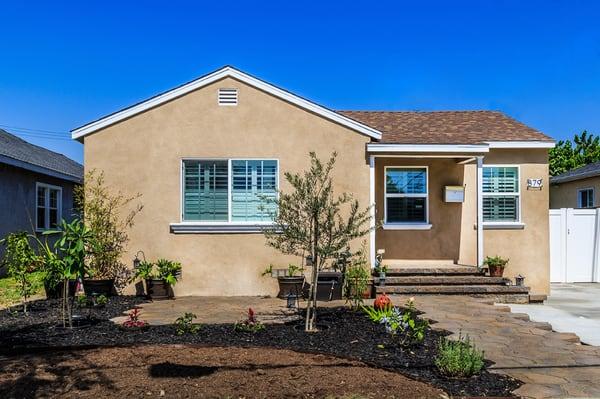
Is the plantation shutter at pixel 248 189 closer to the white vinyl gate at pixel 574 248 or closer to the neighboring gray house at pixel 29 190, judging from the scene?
the neighboring gray house at pixel 29 190

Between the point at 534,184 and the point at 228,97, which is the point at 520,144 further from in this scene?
the point at 228,97

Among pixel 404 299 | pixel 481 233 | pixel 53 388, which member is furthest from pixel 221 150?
pixel 53 388

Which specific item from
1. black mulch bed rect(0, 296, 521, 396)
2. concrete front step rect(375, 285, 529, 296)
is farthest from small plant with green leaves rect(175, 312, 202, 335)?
concrete front step rect(375, 285, 529, 296)

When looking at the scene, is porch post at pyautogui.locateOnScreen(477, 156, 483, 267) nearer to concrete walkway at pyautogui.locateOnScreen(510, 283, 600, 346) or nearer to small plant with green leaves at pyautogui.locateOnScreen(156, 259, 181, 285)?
concrete walkway at pyautogui.locateOnScreen(510, 283, 600, 346)

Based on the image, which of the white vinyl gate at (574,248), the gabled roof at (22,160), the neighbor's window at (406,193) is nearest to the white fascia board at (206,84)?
the neighbor's window at (406,193)

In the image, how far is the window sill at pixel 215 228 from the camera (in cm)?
1040

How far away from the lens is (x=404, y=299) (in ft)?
31.4

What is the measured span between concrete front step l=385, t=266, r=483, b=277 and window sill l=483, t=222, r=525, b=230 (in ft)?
4.05

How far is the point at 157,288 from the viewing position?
10.0 m

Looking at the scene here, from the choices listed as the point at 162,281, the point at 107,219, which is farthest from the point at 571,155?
the point at 107,219

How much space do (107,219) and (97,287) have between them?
1.38m

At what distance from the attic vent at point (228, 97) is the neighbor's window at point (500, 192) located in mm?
5946

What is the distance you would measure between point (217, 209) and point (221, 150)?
4.01ft

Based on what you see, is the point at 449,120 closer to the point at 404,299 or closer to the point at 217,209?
the point at 404,299
